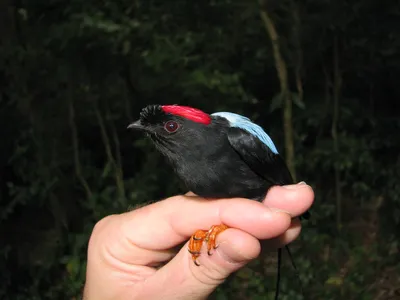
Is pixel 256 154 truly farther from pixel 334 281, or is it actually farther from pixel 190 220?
pixel 334 281

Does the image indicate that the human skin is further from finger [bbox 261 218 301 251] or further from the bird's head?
the bird's head

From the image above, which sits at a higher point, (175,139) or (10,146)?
(175,139)

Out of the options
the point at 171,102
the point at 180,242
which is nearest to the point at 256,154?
the point at 180,242

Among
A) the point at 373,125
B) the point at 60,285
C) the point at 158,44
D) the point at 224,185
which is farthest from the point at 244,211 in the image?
the point at 373,125

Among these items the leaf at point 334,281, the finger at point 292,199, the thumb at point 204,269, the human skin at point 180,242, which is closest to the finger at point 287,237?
the human skin at point 180,242

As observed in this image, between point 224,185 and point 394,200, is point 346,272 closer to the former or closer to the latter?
point 394,200

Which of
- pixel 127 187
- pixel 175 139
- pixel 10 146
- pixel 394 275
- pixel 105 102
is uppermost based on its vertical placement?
pixel 175 139
